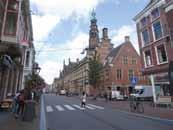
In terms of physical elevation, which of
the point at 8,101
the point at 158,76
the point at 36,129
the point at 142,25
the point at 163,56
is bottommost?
the point at 36,129

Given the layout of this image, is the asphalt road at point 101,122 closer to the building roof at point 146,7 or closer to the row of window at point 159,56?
the row of window at point 159,56

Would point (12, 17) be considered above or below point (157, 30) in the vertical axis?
below

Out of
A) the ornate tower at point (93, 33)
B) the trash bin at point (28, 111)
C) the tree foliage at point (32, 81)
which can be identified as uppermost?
the ornate tower at point (93, 33)

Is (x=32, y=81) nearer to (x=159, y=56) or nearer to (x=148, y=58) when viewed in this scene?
(x=148, y=58)

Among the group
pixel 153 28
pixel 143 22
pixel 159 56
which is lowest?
pixel 159 56

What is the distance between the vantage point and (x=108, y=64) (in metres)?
48.8

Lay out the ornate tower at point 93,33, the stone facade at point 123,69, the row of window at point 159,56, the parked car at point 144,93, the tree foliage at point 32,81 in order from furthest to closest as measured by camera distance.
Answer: the ornate tower at point 93,33, the stone facade at point 123,69, the parked car at point 144,93, the row of window at point 159,56, the tree foliage at point 32,81

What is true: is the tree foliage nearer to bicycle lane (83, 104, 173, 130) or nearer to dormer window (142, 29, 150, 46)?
bicycle lane (83, 104, 173, 130)

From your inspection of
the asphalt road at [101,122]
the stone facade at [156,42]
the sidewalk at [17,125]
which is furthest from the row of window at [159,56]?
the sidewalk at [17,125]

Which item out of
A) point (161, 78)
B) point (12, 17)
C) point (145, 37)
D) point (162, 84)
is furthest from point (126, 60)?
point (12, 17)

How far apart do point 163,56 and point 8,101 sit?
17784 millimetres

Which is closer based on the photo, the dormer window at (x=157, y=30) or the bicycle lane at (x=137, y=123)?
the bicycle lane at (x=137, y=123)

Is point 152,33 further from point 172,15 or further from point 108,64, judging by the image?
point 108,64

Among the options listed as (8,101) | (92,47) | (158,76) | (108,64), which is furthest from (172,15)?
(92,47)
